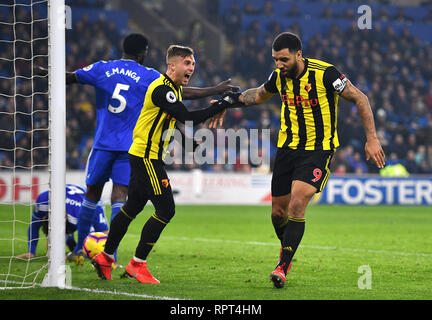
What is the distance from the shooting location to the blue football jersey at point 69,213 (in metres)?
7.89

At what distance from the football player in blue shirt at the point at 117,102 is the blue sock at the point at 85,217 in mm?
176

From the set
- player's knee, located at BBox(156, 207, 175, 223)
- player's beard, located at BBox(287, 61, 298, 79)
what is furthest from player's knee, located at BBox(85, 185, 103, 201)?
player's beard, located at BBox(287, 61, 298, 79)

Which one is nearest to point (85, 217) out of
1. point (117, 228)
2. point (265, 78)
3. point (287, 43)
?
point (117, 228)

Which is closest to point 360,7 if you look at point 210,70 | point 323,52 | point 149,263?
point 323,52

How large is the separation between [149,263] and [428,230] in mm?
6291

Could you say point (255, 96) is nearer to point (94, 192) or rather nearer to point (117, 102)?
point (117, 102)

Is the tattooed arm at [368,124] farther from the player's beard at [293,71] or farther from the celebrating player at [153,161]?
the celebrating player at [153,161]

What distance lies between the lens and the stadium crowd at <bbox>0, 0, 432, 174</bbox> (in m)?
19.7

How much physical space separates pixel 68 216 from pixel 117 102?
6.01 ft

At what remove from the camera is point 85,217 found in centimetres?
716

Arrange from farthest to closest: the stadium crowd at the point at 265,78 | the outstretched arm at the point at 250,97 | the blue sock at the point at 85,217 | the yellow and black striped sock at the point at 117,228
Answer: the stadium crowd at the point at 265,78 → the blue sock at the point at 85,217 → the outstretched arm at the point at 250,97 → the yellow and black striped sock at the point at 117,228

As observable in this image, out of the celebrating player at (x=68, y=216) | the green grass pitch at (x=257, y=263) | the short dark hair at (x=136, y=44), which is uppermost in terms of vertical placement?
the short dark hair at (x=136, y=44)

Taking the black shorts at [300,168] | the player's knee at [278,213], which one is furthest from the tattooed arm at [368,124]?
the player's knee at [278,213]

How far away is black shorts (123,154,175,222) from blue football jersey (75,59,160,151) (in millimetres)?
930
